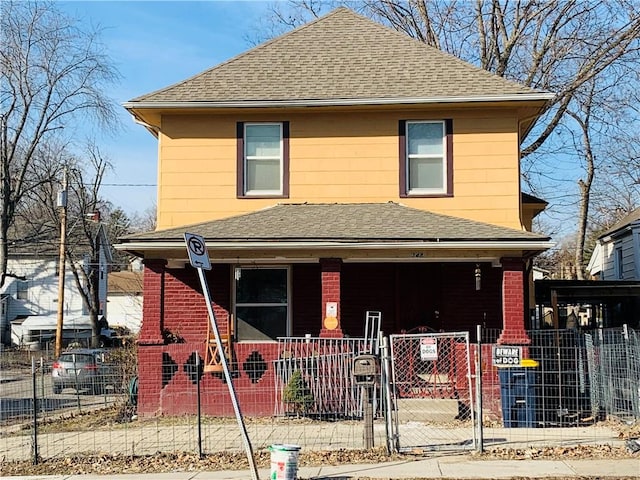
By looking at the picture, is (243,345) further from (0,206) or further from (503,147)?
(0,206)

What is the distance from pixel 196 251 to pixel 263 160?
795cm

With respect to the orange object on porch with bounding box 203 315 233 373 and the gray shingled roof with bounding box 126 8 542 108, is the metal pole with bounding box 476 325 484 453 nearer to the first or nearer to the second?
the orange object on porch with bounding box 203 315 233 373

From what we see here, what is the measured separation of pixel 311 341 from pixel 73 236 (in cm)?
3673

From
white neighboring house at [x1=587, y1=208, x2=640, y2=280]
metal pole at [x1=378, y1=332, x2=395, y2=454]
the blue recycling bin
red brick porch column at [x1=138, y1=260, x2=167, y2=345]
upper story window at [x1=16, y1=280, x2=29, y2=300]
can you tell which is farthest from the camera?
upper story window at [x1=16, y1=280, x2=29, y2=300]

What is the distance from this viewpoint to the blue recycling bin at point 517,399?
12.7 metres

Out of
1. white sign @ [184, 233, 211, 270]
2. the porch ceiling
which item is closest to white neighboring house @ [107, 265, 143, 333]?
the porch ceiling

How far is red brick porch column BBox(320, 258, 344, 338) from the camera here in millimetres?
14336

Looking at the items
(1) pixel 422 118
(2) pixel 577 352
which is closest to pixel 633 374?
(2) pixel 577 352

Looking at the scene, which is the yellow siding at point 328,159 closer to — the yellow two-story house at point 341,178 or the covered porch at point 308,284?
the yellow two-story house at point 341,178

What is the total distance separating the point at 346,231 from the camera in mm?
14617

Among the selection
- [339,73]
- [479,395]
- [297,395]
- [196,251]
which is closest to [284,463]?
[196,251]

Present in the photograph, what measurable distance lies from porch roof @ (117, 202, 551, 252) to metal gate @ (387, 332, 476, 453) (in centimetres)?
187

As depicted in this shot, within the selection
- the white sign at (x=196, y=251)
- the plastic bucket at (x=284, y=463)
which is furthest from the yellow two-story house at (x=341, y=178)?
the plastic bucket at (x=284, y=463)

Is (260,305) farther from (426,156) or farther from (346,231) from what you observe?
(426,156)
